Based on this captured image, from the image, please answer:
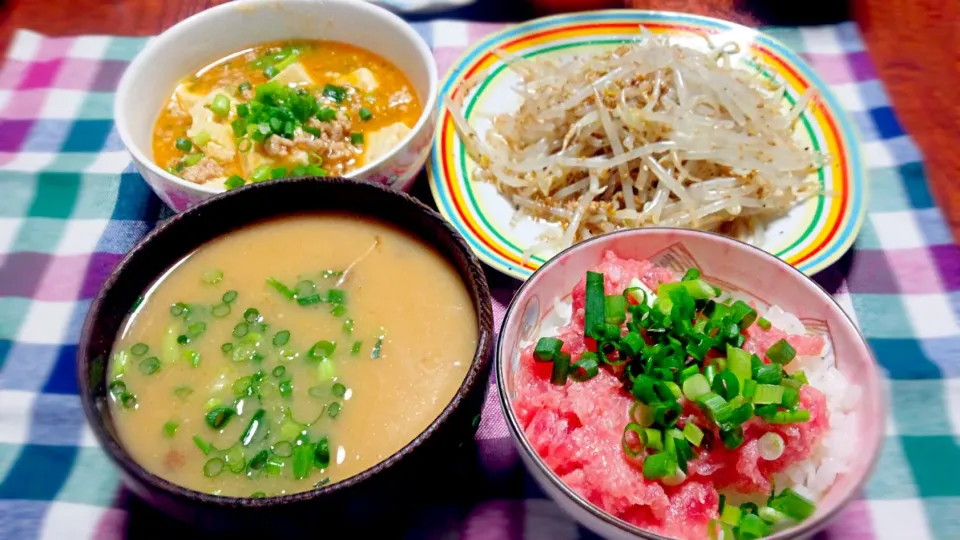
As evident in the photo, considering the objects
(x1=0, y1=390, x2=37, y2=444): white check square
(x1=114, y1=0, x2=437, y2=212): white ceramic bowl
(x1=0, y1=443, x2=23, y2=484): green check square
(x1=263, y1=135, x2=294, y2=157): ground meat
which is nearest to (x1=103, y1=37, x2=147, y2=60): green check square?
(x1=114, y1=0, x2=437, y2=212): white ceramic bowl

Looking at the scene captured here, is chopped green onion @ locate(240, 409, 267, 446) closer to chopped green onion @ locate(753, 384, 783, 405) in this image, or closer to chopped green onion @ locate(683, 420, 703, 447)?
chopped green onion @ locate(683, 420, 703, 447)

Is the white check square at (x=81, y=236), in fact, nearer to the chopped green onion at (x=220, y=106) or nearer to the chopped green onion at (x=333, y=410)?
the chopped green onion at (x=220, y=106)

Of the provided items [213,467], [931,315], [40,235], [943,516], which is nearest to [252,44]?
[40,235]

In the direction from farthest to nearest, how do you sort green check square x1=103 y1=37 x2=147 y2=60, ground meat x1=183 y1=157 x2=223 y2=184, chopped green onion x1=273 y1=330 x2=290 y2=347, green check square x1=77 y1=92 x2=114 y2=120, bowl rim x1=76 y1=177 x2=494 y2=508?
green check square x1=103 y1=37 x2=147 y2=60 < green check square x1=77 y1=92 x2=114 y2=120 < ground meat x1=183 y1=157 x2=223 y2=184 < chopped green onion x1=273 y1=330 x2=290 y2=347 < bowl rim x1=76 y1=177 x2=494 y2=508

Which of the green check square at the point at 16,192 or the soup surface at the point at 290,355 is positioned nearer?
the soup surface at the point at 290,355

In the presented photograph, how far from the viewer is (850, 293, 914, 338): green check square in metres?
1.83

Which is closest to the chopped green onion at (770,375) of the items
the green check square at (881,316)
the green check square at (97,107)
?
the green check square at (881,316)

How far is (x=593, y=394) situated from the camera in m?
1.36

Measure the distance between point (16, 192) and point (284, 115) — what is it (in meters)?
0.91

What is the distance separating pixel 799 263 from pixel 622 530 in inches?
38.8

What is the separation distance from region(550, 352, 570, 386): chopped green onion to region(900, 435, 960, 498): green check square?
82cm

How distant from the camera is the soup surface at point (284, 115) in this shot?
78.0 inches

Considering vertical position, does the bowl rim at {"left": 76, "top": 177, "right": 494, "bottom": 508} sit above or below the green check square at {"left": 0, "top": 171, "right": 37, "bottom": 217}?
above

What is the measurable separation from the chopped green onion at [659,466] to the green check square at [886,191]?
48.2 inches
